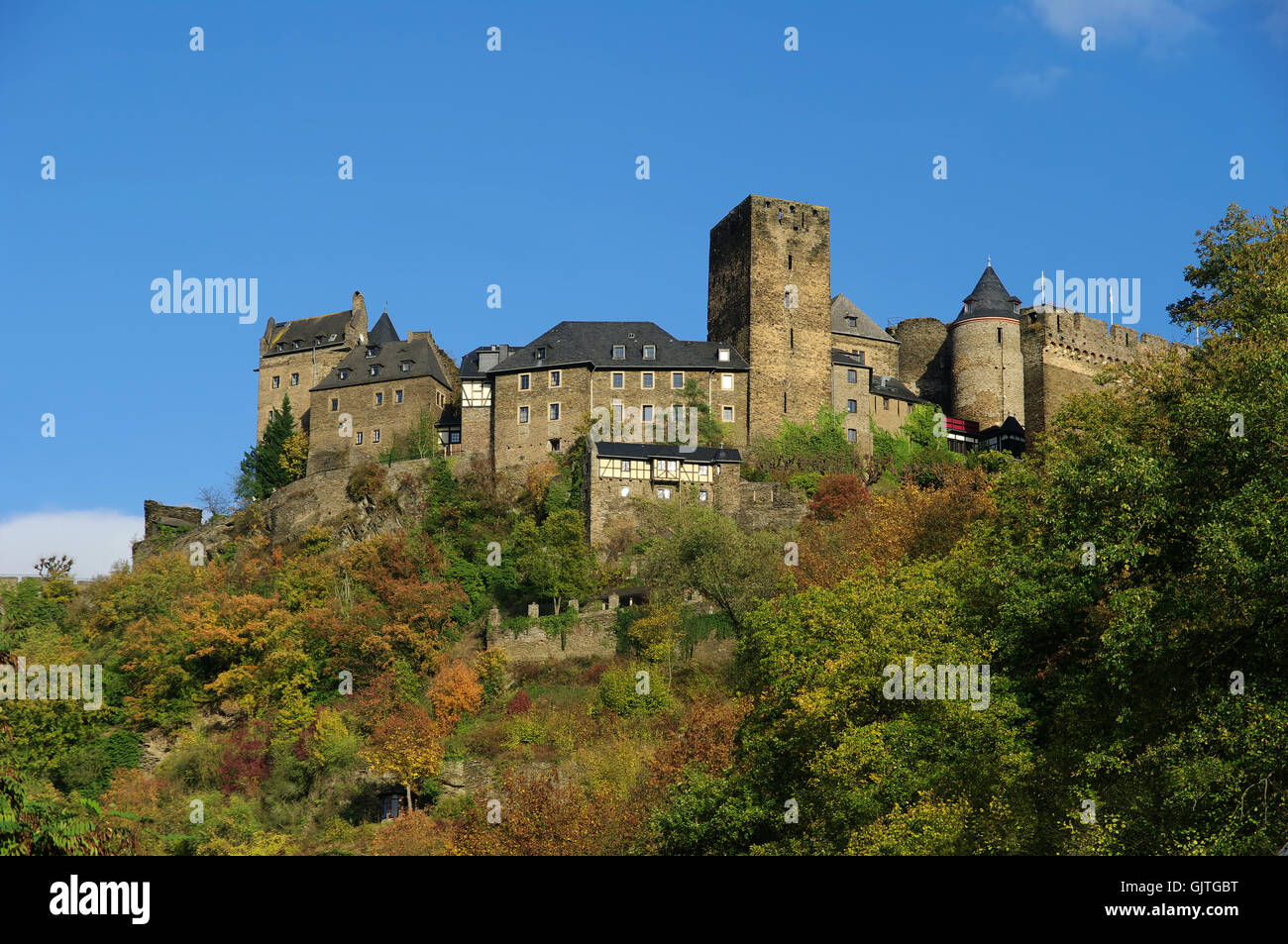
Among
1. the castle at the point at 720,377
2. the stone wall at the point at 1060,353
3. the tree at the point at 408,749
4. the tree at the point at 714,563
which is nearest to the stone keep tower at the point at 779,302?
the castle at the point at 720,377

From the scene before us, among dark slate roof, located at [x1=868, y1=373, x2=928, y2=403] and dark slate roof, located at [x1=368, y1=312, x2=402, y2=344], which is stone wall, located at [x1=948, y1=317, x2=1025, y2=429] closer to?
dark slate roof, located at [x1=868, y1=373, x2=928, y2=403]

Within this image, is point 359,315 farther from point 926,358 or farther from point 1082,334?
point 1082,334

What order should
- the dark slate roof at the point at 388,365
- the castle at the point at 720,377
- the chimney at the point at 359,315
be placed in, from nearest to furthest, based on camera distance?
the castle at the point at 720,377 < the dark slate roof at the point at 388,365 < the chimney at the point at 359,315

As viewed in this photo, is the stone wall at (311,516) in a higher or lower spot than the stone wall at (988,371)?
lower

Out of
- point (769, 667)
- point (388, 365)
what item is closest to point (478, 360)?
point (388, 365)

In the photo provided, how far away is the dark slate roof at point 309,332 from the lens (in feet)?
271

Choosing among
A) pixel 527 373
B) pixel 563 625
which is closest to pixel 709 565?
pixel 563 625

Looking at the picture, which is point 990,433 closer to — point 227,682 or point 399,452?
point 399,452

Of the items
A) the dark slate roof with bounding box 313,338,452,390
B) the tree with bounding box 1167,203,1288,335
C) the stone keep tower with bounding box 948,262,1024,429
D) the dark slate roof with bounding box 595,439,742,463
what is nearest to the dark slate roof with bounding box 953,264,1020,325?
the stone keep tower with bounding box 948,262,1024,429

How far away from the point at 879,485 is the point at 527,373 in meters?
18.1

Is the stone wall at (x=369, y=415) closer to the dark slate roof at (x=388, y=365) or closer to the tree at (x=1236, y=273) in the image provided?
the dark slate roof at (x=388, y=365)

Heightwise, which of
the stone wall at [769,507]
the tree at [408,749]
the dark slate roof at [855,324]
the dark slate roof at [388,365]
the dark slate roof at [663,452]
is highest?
the dark slate roof at [855,324]

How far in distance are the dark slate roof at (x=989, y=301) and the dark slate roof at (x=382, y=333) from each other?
106 feet
